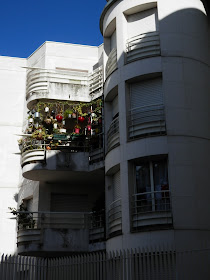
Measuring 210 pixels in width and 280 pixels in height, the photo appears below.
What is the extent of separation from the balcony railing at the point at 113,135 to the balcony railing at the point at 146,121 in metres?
0.78

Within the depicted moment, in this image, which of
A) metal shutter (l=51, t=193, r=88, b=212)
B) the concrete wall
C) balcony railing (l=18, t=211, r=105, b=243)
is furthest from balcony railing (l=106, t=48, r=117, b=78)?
the concrete wall

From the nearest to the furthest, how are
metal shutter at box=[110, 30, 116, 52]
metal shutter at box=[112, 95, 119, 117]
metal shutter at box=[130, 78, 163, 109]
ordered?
metal shutter at box=[130, 78, 163, 109], metal shutter at box=[112, 95, 119, 117], metal shutter at box=[110, 30, 116, 52]

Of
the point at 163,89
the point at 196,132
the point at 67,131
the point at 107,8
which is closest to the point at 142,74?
the point at 163,89

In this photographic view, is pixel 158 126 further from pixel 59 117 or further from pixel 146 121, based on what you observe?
pixel 59 117

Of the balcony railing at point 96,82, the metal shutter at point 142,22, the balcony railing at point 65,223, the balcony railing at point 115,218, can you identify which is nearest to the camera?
the balcony railing at point 115,218

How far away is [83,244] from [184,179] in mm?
5124

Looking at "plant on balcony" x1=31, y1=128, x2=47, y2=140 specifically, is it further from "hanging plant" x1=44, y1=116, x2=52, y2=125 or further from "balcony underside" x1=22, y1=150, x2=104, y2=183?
"balcony underside" x1=22, y1=150, x2=104, y2=183

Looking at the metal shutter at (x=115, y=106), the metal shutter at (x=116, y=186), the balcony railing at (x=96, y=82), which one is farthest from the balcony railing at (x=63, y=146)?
the balcony railing at (x=96, y=82)

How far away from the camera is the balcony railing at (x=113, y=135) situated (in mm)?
16994

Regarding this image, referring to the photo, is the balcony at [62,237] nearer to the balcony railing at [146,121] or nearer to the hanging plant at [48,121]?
the balcony railing at [146,121]

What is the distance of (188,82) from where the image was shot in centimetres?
1616

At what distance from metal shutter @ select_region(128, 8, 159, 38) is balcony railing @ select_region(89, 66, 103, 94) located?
2.77m

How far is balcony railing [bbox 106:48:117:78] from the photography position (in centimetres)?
1813

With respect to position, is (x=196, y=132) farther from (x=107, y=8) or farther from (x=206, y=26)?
(x=107, y=8)
